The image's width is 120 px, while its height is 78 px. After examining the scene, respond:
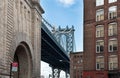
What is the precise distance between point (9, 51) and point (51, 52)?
170 ft

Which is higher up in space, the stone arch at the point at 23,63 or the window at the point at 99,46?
the window at the point at 99,46

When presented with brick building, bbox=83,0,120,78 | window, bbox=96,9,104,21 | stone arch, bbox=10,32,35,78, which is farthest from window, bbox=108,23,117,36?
stone arch, bbox=10,32,35,78

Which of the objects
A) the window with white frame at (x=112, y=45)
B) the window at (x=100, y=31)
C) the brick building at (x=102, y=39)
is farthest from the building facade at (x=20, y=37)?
the window with white frame at (x=112, y=45)

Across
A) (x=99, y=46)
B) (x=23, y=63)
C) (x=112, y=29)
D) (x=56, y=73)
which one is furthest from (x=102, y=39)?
(x=56, y=73)

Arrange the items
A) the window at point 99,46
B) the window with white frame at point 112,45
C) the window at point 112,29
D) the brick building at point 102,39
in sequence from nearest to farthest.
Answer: the brick building at point 102,39 < the window with white frame at point 112,45 < the window at point 112,29 < the window at point 99,46

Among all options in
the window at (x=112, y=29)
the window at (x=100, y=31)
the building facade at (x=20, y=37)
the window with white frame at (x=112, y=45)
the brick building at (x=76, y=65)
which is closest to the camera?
the building facade at (x=20, y=37)

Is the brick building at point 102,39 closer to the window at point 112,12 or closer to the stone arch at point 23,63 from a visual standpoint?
the window at point 112,12

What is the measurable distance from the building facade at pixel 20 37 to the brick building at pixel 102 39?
8.40m

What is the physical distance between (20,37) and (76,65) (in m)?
66.8

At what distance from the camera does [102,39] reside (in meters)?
65.6

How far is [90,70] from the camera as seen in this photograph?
6575cm

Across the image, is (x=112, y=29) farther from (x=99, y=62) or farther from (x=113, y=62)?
(x=99, y=62)

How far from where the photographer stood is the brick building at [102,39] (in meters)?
63.7

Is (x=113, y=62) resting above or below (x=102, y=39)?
below
